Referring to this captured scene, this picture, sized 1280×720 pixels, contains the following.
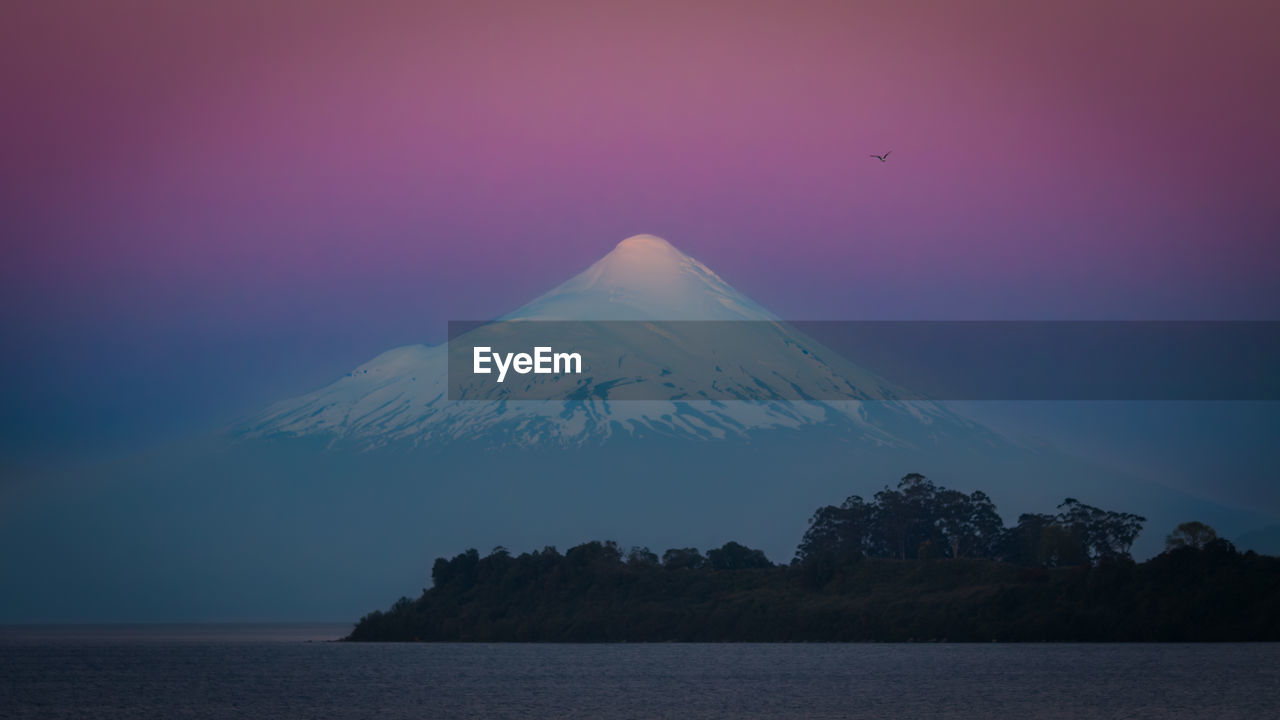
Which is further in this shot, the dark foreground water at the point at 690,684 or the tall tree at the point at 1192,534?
the tall tree at the point at 1192,534

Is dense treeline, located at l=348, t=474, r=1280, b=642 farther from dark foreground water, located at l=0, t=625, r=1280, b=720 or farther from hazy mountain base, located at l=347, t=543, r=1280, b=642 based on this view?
dark foreground water, located at l=0, t=625, r=1280, b=720

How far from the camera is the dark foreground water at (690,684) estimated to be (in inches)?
2699

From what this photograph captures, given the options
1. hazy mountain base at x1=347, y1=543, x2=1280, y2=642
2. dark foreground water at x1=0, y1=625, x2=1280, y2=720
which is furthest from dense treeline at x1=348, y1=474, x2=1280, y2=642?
dark foreground water at x1=0, y1=625, x2=1280, y2=720

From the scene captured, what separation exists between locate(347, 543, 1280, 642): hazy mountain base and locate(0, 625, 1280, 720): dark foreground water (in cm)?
584

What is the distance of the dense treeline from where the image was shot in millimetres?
130375

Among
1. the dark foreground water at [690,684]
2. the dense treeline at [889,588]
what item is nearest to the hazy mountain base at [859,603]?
the dense treeline at [889,588]

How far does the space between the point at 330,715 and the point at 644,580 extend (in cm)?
10188

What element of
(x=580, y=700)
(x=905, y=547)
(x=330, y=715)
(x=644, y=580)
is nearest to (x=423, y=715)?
(x=330, y=715)

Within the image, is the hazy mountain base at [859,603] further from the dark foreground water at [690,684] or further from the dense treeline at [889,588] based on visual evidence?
the dark foreground water at [690,684]

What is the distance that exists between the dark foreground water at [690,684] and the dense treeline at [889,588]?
20.6ft

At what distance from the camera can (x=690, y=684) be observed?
8631 centimetres

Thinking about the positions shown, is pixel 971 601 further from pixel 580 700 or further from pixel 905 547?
pixel 580 700

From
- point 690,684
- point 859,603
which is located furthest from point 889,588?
point 690,684

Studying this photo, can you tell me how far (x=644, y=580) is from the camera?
16738 centimetres
